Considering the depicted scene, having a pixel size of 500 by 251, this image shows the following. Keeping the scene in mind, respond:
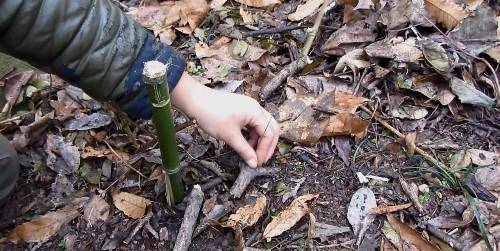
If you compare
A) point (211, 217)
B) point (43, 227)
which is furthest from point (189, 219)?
point (43, 227)

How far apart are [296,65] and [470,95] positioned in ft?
2.07

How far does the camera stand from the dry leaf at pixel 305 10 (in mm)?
2340

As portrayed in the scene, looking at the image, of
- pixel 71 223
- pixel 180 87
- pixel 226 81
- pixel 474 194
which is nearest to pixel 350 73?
pixel 226 81

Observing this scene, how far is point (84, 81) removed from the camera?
1.47 metres

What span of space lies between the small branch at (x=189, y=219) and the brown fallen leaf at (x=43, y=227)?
372mm

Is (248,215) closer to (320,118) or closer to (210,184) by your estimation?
(210,184)

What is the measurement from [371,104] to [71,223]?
3.60 feet

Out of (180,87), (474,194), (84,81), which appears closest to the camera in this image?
(84,81)

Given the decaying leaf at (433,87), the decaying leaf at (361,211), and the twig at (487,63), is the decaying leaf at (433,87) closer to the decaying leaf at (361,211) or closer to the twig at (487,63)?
the twig at (487,63)

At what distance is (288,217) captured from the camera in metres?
1.63

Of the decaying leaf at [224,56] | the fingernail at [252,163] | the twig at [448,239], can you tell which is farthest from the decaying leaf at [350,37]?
the twig at [448,239]

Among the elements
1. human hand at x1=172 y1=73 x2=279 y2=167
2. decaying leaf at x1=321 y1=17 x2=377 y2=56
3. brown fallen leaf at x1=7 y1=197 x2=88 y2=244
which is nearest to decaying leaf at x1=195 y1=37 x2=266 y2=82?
decaying leaf at x1=321 y1=17 x2=377 y2=56

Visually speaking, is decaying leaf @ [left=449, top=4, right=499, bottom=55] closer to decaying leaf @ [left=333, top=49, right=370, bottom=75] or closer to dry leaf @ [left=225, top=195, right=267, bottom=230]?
decaying leaf @ [left=333, top=49, right=370, bottom=75]

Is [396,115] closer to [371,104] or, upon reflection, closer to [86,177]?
[371,104]
